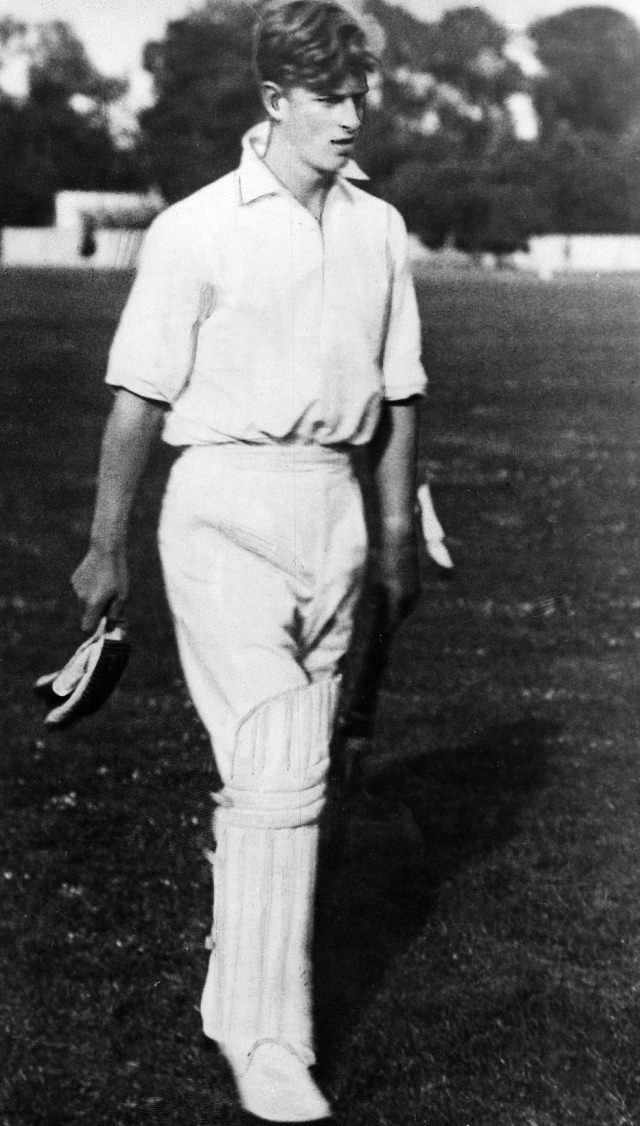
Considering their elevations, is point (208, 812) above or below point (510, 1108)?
below

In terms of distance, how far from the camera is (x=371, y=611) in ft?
11.8

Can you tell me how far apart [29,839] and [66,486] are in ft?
21.9

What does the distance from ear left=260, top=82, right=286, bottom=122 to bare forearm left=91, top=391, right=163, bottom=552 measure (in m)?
0.58

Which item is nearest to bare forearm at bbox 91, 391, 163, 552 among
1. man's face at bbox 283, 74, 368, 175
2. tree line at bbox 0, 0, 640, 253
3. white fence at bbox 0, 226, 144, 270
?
man's face at bbox 283, 74, 368, 175

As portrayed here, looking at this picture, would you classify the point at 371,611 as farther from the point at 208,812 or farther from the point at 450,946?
the point at 208,812

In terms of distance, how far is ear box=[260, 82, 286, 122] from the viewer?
10.2 ft

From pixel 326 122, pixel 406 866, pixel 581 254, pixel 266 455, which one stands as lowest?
pixel 406 866

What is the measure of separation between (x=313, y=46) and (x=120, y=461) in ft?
2.69

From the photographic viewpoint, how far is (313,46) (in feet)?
9.98

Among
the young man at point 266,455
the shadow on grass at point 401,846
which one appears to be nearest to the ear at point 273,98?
the young man at point 266,455

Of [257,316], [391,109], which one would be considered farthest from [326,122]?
[391,109]

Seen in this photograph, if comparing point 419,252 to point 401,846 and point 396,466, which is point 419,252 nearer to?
point 401,846

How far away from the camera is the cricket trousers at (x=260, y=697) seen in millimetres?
3123

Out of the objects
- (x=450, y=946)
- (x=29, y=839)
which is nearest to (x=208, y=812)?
(x=29, y=839)
